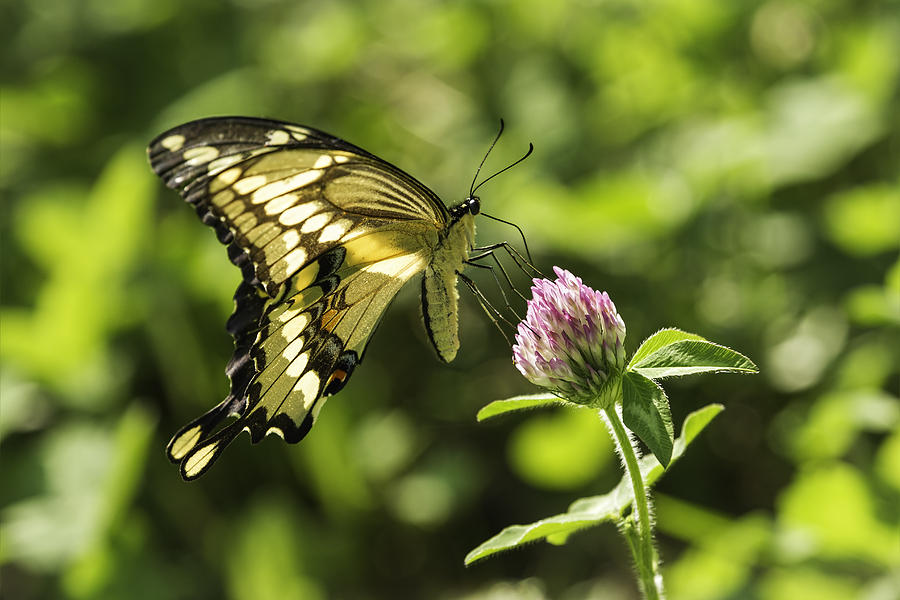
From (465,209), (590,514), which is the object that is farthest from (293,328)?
(590,514)

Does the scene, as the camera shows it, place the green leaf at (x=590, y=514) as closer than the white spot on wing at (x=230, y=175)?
Yes

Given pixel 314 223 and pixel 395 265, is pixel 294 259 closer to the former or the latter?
pixel 314 223

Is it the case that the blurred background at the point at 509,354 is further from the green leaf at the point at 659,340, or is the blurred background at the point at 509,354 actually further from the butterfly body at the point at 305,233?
the green leaf at the point at 659,340

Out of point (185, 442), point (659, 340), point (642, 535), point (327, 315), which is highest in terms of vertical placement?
point (327, 315)

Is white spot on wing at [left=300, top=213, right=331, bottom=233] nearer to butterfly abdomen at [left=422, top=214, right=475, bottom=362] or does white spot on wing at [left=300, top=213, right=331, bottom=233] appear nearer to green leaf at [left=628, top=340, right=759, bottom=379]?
butterfly abdomen at [left=422, top=214, right=475, bottom=362]

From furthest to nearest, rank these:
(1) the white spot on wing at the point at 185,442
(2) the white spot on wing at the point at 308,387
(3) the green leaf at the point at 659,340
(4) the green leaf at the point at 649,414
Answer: (2) the white spot on wing at the point at 308,387 → (1) the white spot on wing at the point at 185,442 → (3) the green leaf at the point at 659,340 → (4) the green leaf at the point at 649,414

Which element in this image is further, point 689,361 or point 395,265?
point 395,265

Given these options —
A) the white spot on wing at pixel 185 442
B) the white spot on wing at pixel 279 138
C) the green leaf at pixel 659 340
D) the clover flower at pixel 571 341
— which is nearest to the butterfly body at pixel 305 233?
the white spot on wing at pixel 279 138
